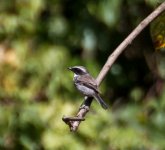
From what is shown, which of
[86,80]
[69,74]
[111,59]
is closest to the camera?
[111,59]

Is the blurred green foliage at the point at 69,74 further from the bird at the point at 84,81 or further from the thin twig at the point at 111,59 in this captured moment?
the thin twig at the point at 111,59

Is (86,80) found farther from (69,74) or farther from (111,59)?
(69,74)

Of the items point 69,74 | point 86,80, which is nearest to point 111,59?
point 86,80

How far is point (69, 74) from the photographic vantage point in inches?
193

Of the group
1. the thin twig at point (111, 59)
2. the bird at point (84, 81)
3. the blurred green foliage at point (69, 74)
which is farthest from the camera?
the blurred green foliage at point (69, 74)

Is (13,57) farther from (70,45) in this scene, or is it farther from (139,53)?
(139,53)

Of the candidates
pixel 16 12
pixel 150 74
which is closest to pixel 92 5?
pixel 16 12

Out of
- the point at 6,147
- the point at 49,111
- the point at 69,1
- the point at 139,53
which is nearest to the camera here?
the point at 6,147

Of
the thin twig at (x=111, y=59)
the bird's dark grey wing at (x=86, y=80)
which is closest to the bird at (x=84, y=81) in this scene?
the bird's dark grey wing at (x=86, y=80)

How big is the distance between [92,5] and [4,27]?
0.72m

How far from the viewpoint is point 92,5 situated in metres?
5.00

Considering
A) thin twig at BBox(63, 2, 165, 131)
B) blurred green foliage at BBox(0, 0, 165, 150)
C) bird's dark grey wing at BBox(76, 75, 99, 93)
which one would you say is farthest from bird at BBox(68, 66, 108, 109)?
blurred green foliage at BBox(0, 0, 165, 150)

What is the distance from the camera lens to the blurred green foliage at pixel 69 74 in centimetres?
477

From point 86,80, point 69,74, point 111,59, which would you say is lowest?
point 111,59
